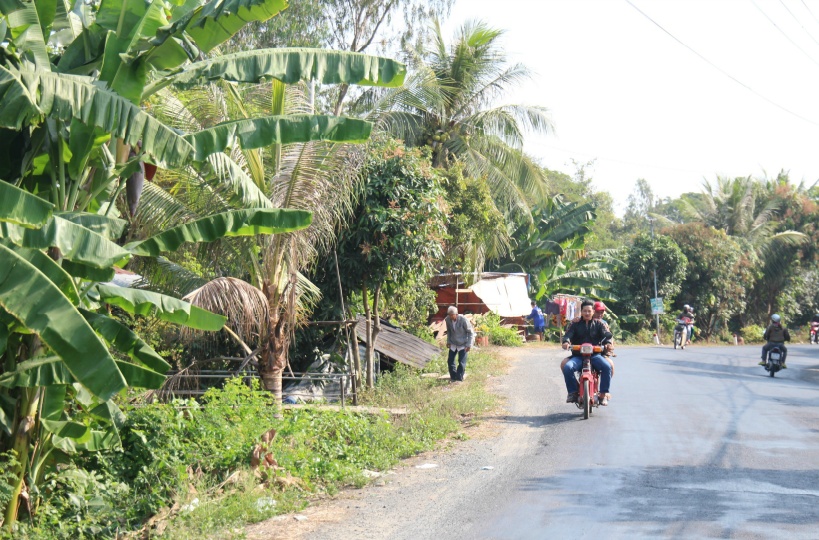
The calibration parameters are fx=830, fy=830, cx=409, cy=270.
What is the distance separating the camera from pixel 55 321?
5.88 m

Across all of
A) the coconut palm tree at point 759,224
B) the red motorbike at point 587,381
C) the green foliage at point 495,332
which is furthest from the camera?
the coconut palm tree at point 759,224

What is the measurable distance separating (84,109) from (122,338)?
197 cm

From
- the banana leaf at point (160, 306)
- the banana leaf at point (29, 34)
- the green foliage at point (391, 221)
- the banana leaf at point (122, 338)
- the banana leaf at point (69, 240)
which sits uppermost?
the banana leaf at point (29, 34)

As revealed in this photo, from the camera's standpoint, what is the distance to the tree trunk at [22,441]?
23.2ft

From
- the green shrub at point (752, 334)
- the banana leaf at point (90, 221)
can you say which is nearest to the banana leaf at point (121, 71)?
the banana leaf at point (90, 221)

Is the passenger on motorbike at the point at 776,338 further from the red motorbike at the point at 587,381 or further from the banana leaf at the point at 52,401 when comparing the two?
the banana leaf at the point at 52,401

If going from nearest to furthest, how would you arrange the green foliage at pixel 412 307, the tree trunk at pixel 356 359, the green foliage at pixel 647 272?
the tree trunk at pixel 356 359
the green foliage at pixel 412 307
the green foliage at pixel 647 272

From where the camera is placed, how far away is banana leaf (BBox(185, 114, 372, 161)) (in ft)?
24.7

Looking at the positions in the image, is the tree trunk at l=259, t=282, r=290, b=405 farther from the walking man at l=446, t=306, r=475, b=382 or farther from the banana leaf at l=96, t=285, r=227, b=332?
the walking man at l=446, t=306, r=475, b=382

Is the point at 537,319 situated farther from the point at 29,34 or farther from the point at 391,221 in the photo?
the point at 29,34

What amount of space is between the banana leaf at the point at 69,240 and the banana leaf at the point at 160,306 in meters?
0.94

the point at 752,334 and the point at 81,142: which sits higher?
the point at 81,142

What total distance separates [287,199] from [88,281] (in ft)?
13.6

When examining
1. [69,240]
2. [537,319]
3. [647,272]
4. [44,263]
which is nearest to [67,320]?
[69,240]
